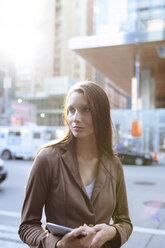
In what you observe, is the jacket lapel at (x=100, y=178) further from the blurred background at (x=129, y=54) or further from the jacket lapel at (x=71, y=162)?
the blurred background at (x=129, y=54)

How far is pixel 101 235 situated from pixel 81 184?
27 centimetres

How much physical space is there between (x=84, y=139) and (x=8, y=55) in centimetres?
6064

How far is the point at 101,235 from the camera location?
1.34 metres

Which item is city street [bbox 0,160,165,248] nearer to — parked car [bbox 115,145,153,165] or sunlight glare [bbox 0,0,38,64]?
parked car [bbox 115,145,153,165]

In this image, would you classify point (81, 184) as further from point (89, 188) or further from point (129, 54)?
point (129, 54)

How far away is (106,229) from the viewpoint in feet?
4.50

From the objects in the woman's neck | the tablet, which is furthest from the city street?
the tablet

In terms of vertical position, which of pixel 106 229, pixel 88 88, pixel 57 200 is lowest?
pixel 106 229

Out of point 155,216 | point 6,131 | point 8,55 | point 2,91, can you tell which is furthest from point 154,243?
point 8,55

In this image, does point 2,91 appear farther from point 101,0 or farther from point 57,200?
point 57,200

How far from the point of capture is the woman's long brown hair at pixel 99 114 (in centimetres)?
156

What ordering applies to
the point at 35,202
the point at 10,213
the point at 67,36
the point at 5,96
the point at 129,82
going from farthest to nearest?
1. the point at 67,36
2. the point at 5,96
3. the point at 129,82
4. the point at 10,213
5. the point at 35,202

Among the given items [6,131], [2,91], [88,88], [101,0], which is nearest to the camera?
[88,88]

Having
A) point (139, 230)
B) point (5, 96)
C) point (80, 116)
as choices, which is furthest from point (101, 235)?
point (5, 96)
